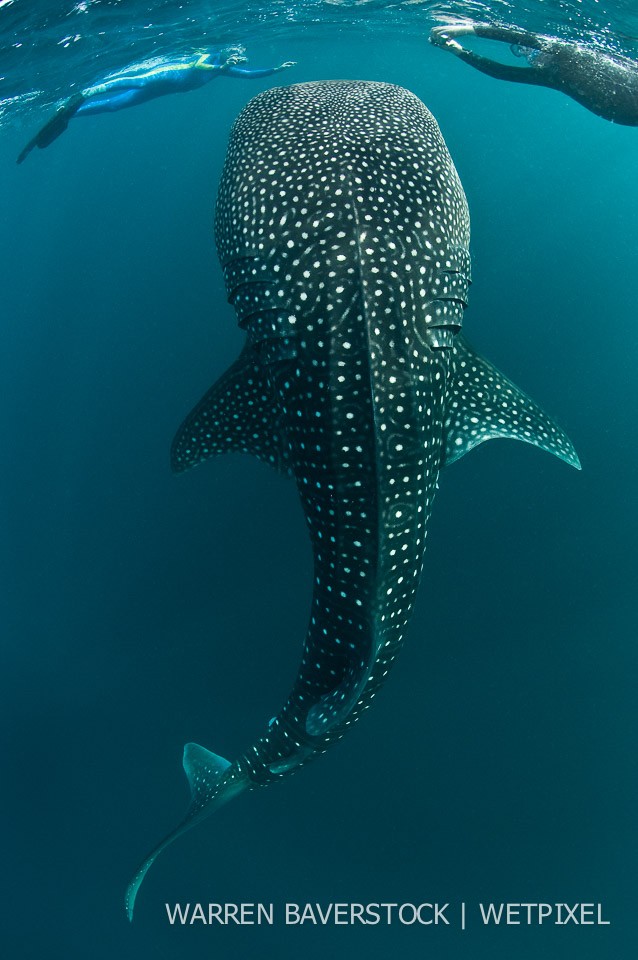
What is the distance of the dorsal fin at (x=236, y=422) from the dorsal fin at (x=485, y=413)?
3.24ft

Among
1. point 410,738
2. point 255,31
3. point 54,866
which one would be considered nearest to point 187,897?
point 54,866

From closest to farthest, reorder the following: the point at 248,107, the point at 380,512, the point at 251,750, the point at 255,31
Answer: the point at 380,512 → the point at 251,750 → the point at 248,107 → the point at 255,31

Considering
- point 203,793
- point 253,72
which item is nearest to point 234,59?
point 253,72

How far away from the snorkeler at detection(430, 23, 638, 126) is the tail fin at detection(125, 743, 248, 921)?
684 cm

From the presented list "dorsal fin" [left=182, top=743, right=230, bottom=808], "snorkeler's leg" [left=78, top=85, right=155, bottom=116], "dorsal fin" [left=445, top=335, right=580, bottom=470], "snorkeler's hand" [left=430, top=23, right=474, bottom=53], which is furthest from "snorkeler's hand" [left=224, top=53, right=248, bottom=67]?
"dorsal fin" [left=182, top=743, right=230, bottom=808]

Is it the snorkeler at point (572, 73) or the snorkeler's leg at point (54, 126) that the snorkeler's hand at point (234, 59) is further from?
the snorkeler at point (572, 73)

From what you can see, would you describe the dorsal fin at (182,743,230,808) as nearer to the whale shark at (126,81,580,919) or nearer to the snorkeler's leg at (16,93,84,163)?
the whale shark at (126,81,580,919)

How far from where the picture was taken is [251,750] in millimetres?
3600

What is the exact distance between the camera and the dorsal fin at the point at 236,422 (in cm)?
334

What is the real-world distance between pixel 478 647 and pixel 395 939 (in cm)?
319

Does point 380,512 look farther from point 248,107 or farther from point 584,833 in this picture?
point 584,833

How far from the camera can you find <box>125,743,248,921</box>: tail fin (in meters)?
3.42

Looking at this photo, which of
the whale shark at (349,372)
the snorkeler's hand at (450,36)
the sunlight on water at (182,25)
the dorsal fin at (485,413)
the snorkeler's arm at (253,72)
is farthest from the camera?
Result: the snorkeler's arm at (253,72)

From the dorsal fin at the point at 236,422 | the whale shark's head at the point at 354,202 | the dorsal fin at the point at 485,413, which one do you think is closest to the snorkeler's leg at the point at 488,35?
the whale shark's head at the point at 354,202
